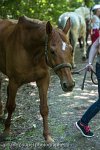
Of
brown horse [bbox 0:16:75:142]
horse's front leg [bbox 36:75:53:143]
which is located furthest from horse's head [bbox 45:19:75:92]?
horse's front leg [bbox 36:75:53:143]

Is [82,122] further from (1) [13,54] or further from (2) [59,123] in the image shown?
(1) [13,54]

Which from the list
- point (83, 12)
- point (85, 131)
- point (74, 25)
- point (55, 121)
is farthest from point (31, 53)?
point (83, 12)

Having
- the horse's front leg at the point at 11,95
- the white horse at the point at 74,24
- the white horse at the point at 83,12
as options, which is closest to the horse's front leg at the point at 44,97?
the horse's front leg at the point at 11,95

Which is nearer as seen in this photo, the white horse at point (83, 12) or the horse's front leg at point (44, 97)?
the horse's front leg at point (44, 97)

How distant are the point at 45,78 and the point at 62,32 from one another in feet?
2.87

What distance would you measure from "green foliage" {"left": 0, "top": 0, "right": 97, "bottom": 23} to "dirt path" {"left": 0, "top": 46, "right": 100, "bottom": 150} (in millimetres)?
1882

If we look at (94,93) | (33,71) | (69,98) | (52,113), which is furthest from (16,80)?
(94,93)

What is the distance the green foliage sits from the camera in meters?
9.37

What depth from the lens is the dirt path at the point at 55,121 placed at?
5414mm

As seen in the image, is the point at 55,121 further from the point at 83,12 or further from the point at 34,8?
the point at 83,12

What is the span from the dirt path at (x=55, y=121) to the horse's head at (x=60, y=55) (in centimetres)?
118

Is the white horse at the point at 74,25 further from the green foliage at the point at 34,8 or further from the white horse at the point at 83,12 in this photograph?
the green foliage at the point at 34,8

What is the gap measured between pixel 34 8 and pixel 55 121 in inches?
176

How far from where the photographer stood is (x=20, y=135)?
19.0 ft
